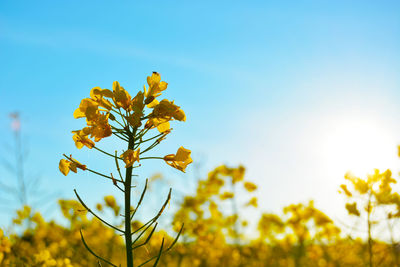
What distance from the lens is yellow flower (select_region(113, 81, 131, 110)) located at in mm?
1673

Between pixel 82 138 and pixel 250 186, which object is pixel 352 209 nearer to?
pixel 82 138

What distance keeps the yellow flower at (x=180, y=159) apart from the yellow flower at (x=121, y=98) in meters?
0.31

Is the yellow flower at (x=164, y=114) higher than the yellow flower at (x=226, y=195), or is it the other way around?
the yellow flower at (x=226, y=195)

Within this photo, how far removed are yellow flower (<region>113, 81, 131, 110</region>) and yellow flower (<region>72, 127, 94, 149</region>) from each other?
183mm

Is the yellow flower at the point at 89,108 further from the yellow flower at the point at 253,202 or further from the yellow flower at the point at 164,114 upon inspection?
the yellow flower at the point at 253,202

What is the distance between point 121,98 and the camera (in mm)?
1673

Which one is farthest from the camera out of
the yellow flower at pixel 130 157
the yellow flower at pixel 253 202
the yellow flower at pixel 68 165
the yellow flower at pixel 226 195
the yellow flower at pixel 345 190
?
the yellow flower at pixel 253 202

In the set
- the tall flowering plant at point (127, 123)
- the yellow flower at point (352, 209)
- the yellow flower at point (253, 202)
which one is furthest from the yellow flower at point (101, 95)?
the yellow flower at point (253, 202)

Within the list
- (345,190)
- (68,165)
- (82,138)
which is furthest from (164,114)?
(345,190)

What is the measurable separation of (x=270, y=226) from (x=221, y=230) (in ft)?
3.20

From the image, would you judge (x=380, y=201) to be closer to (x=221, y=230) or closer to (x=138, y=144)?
(x=138, y=144)

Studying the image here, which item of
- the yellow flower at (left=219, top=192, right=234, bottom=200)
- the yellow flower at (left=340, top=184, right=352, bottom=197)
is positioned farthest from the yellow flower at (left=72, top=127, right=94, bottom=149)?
the yellow flower at (left=219, top=192, right=234, bottom=200)

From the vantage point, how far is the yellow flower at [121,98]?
167 cm

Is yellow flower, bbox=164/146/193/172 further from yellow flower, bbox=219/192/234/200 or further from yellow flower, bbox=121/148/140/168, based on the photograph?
yellow flower, bbox=219/192/234/200
